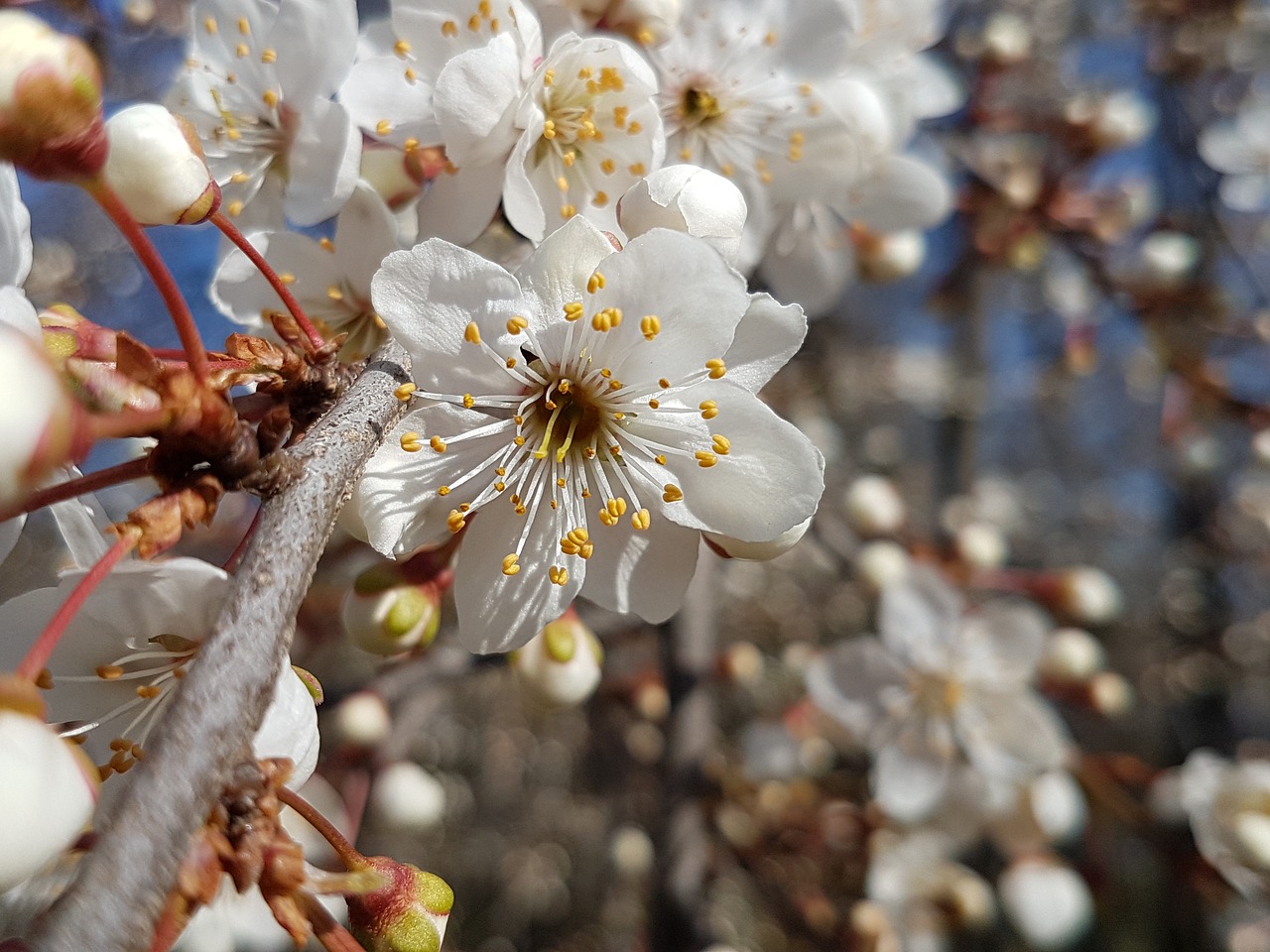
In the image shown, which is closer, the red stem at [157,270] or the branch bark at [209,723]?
the branch bark at [209,723]

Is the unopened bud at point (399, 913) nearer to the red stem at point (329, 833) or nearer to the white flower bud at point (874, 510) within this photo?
the red stem at point (329, 833)

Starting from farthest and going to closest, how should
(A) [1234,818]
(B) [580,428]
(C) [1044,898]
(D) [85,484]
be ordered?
(C) [1044,898] → (A) [1234,818] → (B) [580,428] → (D) [85,484]

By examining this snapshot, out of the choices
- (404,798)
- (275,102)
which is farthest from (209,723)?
(404,798)

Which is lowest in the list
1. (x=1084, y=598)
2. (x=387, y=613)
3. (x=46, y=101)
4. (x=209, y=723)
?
(x=1084, y=598)

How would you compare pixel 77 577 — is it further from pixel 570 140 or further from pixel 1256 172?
pixel 1256 172

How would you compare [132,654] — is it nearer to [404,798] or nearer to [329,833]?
[329,833]

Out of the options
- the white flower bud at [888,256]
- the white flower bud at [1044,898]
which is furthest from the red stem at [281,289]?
the white flower bud at [1044,898]
